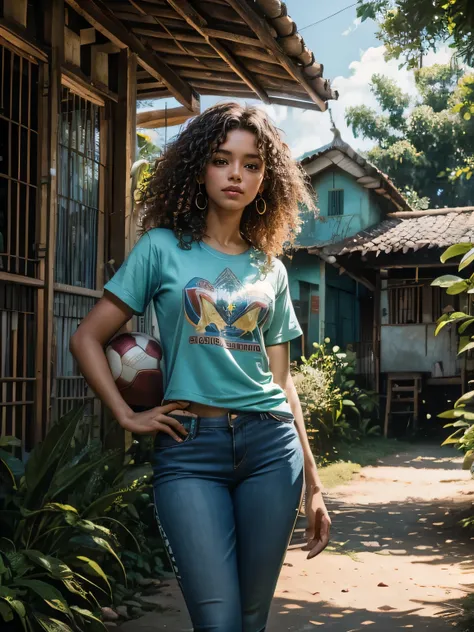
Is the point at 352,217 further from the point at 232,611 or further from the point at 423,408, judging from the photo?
the point at 232,611

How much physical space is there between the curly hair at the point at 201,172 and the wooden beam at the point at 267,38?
237 cm

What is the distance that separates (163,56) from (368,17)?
16.7ft

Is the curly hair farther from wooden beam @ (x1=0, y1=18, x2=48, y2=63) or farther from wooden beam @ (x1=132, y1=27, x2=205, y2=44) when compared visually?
wooden beam @ (x1=132, y1=27, x2=205, y2=44)

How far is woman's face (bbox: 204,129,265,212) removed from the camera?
103 inches

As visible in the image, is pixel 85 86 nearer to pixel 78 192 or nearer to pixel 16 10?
pixel 78 192

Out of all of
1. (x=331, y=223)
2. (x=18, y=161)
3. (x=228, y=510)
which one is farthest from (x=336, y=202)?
(x=228, y=510)

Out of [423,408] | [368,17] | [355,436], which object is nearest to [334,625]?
→ [368,17]

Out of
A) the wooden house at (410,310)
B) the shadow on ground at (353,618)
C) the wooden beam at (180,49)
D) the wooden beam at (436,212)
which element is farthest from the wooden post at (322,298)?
the shadow on ground at (353,618)

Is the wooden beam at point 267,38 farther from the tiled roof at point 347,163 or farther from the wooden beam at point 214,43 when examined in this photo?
the tiled roof at point 347,163

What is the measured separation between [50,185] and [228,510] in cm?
354

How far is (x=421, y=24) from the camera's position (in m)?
5.48

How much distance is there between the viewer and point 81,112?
6121 mm

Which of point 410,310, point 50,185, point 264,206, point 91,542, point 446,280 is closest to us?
point 264,206

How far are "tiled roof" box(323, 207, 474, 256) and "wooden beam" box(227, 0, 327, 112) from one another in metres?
11.2
